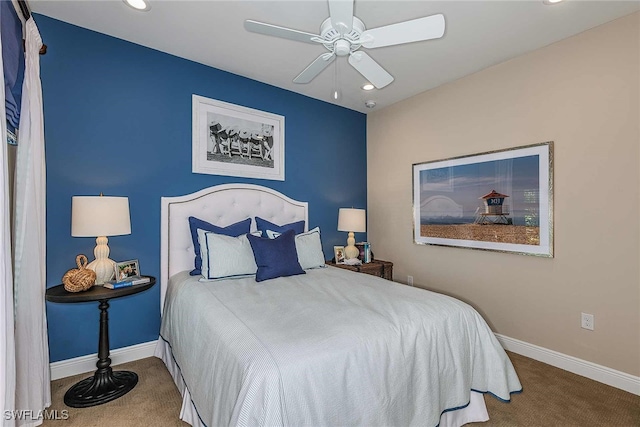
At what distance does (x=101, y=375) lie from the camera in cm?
214

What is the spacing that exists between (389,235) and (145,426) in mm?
3102

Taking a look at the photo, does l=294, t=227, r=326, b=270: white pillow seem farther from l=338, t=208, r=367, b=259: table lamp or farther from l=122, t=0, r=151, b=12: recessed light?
l=122, t=0, r=151, b=12: recessed light

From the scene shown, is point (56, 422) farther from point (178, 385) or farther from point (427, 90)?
point (427, 90)

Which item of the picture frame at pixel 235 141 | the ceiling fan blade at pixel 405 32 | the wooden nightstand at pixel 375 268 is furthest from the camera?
the wooden nightstand at pixel 375 268

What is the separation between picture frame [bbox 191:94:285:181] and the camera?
9.75 feet

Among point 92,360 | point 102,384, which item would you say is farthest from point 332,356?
point 92,360

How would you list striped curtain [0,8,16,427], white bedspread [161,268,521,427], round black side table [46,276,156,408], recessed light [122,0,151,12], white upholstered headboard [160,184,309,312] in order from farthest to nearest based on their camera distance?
white upholstered headboard [160,184,309,312] → recessed light [122,0,151,12] → round black side table [46,276,156,408] → white bedspread [161,268,521,427] → striped curtain [0,8,16,427]

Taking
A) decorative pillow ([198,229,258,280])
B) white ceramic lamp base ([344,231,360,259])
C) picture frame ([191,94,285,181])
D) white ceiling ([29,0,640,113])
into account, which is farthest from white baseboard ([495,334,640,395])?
picture frame ([191,94,285,181])

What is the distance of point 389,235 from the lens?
4008 mm

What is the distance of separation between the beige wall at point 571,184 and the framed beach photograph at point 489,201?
8 centimetres

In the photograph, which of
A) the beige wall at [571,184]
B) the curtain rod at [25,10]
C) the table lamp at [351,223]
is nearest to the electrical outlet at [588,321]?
the beige wall at [571,184]

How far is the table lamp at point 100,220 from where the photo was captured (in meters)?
2.05

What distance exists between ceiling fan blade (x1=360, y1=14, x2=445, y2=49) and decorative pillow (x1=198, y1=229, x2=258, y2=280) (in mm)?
1796

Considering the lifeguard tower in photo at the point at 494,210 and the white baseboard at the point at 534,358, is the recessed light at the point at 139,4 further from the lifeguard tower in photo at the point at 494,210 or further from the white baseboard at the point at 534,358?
the lifeguard tower in photo at the point at 494,210
